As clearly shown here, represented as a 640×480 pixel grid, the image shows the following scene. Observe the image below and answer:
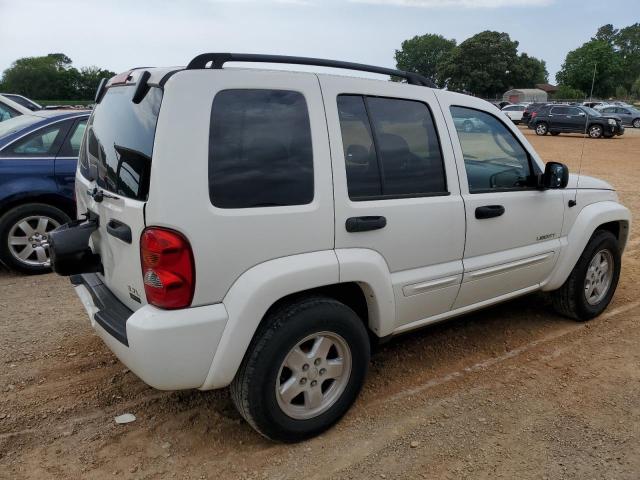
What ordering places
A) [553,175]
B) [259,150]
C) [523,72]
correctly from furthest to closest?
1. [523,72]
2. [553,175]
3. [259,150]

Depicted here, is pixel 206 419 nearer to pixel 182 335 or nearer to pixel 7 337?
pixel 182 335

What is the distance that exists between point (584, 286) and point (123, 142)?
3.66 meters

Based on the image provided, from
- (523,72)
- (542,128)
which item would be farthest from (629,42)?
(542,128)

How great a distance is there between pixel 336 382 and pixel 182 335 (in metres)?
0.99

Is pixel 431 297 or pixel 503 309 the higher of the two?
pixel 431 297

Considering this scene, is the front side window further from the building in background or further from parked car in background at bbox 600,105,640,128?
the building in background

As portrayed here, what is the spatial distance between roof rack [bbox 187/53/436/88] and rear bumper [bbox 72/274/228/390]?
1.12m

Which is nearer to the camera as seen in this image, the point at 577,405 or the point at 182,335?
the point at 182,335

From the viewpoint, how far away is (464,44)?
82.9 m

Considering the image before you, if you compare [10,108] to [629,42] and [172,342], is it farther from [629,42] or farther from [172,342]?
[629,42]

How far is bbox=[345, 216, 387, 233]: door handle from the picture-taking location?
2730mm

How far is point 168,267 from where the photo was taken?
7.57 feet

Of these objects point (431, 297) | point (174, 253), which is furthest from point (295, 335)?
point (431, 297)

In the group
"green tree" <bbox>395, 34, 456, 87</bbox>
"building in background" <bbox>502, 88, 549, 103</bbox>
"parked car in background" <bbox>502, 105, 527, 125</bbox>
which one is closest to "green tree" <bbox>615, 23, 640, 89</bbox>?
"green tree" <bbox>395, 34, 456, 87</bbox>
